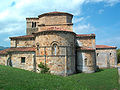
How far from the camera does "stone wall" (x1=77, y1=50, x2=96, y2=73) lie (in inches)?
634

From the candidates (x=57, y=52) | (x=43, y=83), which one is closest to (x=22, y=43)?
(x=57, y=52)

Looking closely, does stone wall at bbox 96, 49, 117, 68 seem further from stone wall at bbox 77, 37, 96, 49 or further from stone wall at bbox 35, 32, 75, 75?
stone wall at bbox 35, 32, 75, 75

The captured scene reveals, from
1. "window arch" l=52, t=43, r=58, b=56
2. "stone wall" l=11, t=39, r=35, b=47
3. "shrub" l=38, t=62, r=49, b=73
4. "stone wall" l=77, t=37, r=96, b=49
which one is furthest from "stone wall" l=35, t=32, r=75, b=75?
"stone wall" l=77, t=37, r=96, b=49

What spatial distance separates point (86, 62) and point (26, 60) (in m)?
9.34

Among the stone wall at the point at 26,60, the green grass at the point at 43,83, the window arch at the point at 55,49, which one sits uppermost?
the window arch at the point at 55,49

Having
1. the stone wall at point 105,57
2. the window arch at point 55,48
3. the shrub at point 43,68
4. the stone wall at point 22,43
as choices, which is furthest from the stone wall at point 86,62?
the stone wall at point 22,43

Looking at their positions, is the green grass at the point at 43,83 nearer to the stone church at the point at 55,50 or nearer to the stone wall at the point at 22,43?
the stone church at the point at 55,50

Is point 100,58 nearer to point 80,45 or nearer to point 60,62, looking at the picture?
point 80,45

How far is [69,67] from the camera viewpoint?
14.3m

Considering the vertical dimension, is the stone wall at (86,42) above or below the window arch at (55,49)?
above

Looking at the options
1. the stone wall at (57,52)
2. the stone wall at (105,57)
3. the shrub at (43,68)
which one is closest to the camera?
the shrub at (43,68)

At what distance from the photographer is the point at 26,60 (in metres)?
16.3

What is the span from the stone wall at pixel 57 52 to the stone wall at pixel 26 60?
222 centimetres

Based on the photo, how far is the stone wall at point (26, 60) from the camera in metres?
16.2
